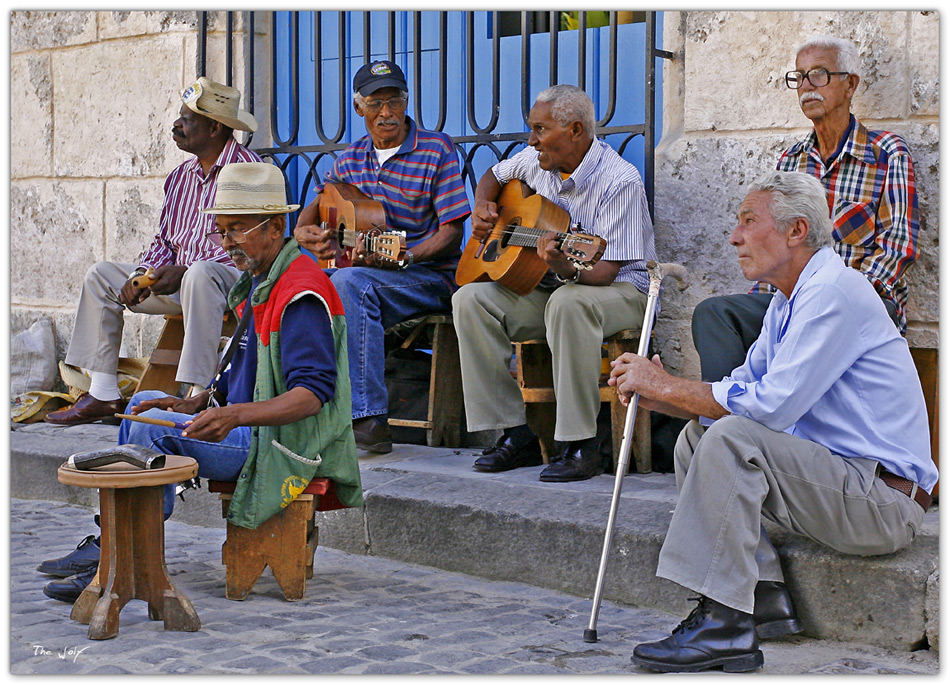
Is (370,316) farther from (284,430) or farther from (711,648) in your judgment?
(711,648)

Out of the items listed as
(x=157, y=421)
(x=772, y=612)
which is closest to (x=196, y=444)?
(x=157, y=421)

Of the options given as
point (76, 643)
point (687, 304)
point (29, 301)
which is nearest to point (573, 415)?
point (687, 304)

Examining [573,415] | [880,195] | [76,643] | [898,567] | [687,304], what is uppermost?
[880,195]

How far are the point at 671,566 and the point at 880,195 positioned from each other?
1753 mm

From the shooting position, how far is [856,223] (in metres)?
4.27

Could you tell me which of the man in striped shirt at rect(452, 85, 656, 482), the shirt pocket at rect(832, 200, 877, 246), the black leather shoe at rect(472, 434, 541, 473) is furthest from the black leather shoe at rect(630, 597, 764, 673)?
the black leather shoe at rect(472, 434, 541, 473)

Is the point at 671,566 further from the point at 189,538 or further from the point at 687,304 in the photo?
the point at 189,538

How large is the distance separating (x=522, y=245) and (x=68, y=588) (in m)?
2.12

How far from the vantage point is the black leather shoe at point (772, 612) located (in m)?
3.39

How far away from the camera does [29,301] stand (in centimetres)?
754

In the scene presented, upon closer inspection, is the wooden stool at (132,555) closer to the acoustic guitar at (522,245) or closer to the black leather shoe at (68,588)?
the black leather shoe at (68,588)

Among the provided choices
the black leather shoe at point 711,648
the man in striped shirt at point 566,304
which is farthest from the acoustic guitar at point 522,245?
the black leather shoe at point 711,648

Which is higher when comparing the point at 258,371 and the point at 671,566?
the point at 258,371

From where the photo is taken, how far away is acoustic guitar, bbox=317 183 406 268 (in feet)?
17.0
